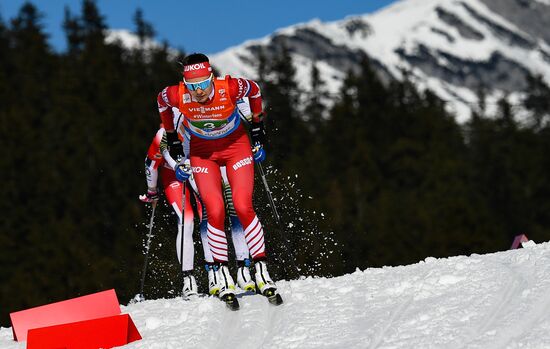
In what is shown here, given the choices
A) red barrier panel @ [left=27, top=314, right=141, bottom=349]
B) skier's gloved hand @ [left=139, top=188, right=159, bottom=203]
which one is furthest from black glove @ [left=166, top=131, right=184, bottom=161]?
skier's gloved hand @ [left=139, top=188, right=159, bottom=203]

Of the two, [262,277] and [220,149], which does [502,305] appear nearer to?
[262,277]

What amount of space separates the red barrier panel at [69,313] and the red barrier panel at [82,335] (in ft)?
3.20

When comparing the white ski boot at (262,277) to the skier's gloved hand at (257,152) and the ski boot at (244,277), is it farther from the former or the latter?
the skier's gloved hand at (257,152)

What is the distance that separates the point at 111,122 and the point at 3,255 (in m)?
14.7

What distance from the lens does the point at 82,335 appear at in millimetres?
6594

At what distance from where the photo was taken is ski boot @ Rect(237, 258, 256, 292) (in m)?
8.33

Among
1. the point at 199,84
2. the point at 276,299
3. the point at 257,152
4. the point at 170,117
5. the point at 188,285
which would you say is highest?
the point at 199,84

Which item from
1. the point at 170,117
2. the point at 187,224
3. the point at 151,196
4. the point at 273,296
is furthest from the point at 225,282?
the point at 151,196

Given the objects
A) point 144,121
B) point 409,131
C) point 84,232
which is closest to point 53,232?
point 84,232

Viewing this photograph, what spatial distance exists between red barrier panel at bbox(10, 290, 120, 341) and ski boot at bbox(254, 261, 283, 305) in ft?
4.07

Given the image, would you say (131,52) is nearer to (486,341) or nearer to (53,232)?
(53,232)

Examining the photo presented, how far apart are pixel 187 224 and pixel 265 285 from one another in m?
2.31

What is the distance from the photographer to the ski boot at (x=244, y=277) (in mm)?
8328

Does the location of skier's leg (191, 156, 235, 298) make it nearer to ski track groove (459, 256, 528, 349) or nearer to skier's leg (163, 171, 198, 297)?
skier's leg (163, 171, 198, 297)
